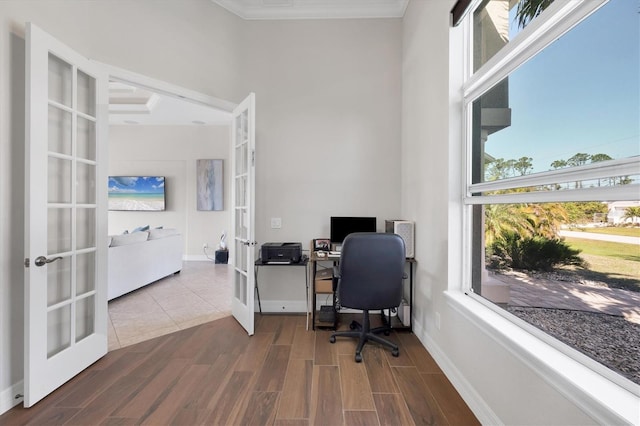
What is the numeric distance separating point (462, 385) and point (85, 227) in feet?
9.91

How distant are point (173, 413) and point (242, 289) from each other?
1.31 metres

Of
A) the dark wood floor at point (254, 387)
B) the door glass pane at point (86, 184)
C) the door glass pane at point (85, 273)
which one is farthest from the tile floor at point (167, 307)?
the door glass pane at point (86, 184)

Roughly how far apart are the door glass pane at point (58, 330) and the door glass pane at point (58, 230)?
0.44 metres

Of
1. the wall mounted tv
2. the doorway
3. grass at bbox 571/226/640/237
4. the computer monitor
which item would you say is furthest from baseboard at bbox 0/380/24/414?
the wall mounted tv

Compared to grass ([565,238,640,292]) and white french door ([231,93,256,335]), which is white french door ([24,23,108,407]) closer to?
white french door ([231,93,256,335])

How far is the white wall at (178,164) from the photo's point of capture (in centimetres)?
649

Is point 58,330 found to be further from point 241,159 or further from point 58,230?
point 241,159

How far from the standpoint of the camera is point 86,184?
85.0 inches

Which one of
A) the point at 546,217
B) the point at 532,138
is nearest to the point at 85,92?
the point at 532,138

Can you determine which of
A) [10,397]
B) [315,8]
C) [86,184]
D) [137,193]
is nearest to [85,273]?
[86,184]

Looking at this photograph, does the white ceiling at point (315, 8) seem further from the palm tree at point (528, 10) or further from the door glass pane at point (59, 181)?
the door glass pane at point (59, 181)

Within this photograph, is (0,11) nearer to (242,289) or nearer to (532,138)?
Result: (242,289)

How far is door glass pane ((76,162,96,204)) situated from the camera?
82.7 inches

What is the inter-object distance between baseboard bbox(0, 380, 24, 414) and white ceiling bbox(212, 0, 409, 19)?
12.4 feet
